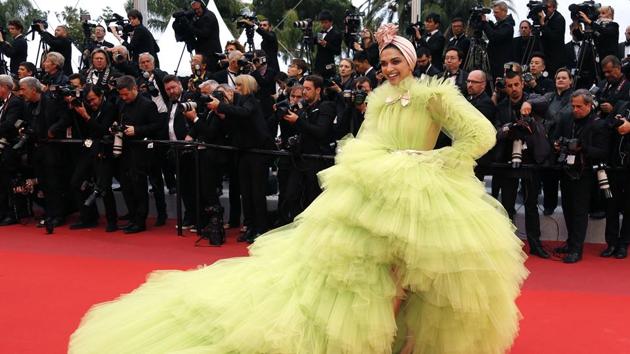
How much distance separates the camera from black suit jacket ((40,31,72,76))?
1105 cm

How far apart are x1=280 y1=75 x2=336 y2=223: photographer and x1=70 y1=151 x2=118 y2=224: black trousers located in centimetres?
218

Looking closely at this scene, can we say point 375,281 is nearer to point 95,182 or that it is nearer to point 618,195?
point 618,195

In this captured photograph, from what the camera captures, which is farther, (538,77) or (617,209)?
(538,77)

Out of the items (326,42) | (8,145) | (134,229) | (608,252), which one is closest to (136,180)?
(134,229)

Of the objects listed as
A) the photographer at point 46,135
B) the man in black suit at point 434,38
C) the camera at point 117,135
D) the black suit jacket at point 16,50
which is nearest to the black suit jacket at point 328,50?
the man in black suit at point 434,38

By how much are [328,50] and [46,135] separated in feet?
12.5

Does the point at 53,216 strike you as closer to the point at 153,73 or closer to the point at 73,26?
the point at 153,73

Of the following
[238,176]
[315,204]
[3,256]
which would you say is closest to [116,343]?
[315,204]

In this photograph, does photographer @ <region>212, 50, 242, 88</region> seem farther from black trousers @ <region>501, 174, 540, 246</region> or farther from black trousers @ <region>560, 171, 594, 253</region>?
black trousers @ <region>560, 171, 594, 253</region>

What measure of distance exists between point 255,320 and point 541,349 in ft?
6.39

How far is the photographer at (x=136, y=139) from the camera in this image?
27.4 feet

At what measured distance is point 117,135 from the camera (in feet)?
27.4

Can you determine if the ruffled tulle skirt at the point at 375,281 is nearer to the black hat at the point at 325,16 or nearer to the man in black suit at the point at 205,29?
the black hat at the point at 325,16

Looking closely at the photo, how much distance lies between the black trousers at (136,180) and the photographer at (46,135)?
891mm
